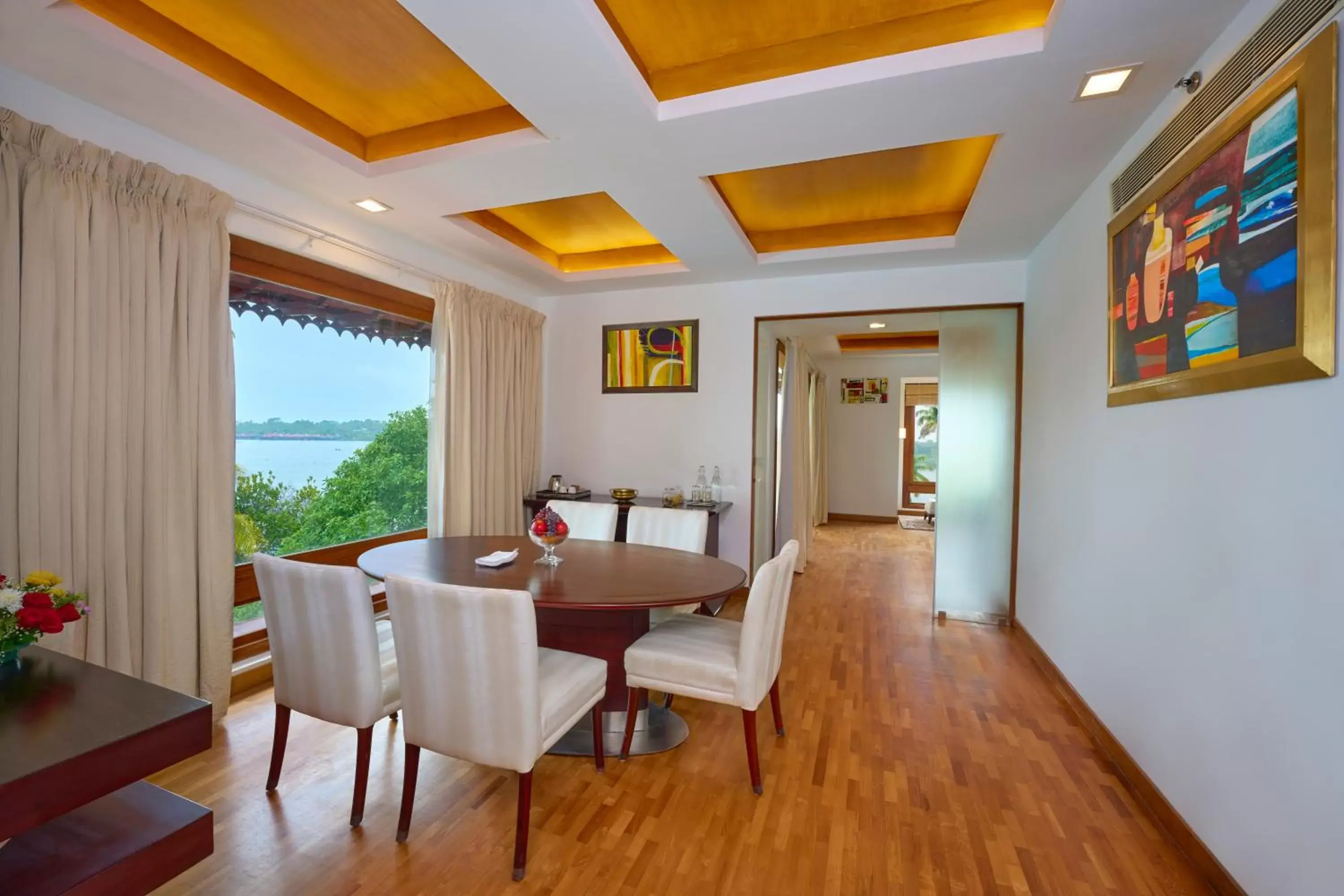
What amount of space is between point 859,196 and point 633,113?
1694mm

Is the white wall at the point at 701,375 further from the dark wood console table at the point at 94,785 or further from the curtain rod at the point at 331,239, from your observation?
the dark wood console table at the point at 94,785

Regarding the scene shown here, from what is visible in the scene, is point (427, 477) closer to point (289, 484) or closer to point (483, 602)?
point (289, 484)

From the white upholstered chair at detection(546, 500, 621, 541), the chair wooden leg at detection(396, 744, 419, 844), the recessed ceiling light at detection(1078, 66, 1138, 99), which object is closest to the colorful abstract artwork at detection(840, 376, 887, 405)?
the white upholstered chair at detection(546, 500, 621, 541)

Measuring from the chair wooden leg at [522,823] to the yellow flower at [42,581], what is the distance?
4.15 feet

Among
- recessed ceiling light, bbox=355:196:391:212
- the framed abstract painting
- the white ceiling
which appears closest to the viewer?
the white ceiling

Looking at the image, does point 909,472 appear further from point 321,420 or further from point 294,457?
point 294,457

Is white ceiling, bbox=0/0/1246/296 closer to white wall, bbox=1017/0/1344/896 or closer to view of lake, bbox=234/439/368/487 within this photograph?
white wall, bbox=1017/0/1344/896

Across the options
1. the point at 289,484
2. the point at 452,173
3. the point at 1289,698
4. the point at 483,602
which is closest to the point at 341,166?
the point at 452,173

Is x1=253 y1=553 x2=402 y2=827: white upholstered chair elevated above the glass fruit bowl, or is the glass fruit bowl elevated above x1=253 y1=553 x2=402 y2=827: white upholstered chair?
the glass fruit bowl

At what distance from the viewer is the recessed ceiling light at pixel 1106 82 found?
1886 millimetres

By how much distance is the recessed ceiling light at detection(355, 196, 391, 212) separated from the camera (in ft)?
10.1

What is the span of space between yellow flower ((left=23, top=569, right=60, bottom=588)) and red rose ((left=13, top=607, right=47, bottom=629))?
3.7 inches

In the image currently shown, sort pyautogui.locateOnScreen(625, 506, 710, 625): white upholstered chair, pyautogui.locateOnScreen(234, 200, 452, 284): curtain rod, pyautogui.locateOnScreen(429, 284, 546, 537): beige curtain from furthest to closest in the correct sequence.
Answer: pyautogui.locateOnScreen(429, 284, 546, 537): beige curtain < pyautogui.locateOnScreen(625, 506, 710, 625): white upholstered chair < pyautogui.locateOnScreen(234, 200, 452, 284): curtain rod

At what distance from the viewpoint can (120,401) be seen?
2.26 m
